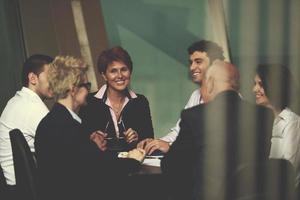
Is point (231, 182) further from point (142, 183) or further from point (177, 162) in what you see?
point (142, 183)

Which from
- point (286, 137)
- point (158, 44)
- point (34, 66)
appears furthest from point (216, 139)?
point (158, 44)

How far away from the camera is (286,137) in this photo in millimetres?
2605

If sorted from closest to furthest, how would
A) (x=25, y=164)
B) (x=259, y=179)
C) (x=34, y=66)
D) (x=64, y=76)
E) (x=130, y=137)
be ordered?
1. (x=259, y=179)
2. (x=25, y=164)
3. (x=64, y=76)
4. (x=34, y=66)
5. (x=130, y=137)

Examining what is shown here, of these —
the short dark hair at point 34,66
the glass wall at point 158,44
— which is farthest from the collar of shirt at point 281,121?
the glass wall at point 158,44

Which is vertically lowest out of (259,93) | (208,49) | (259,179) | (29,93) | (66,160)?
(259,179)

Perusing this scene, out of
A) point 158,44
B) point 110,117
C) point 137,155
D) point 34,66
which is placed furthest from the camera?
point 158,44

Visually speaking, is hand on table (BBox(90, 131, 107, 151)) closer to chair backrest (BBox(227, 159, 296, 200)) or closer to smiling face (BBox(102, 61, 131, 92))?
smiling face (BBox(102, 61, 131, 92))

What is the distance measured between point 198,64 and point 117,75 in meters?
0.51

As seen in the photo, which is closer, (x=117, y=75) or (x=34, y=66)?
(x=34, y=66)

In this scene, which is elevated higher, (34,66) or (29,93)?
(34,66)

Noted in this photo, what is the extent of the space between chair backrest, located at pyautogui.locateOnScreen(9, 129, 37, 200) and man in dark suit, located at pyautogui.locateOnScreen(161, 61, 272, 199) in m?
0.53

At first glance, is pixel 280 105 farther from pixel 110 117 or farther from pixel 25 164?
pixel 25 164

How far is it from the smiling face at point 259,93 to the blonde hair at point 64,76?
985mm

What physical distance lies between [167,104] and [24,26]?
130 cm
